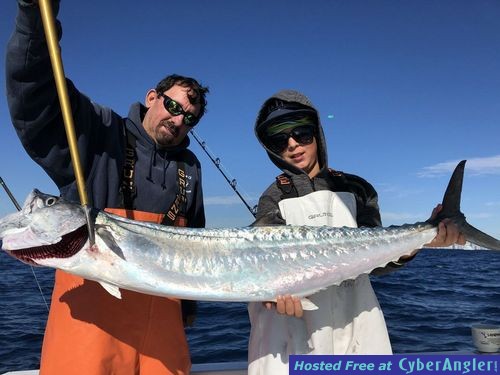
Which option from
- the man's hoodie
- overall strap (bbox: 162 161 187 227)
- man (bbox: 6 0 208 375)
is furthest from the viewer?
overall strap (bbox: 162 161 187 227)

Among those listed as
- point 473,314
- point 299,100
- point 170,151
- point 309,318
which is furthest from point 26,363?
point 473,314

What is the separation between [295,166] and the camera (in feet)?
11.8

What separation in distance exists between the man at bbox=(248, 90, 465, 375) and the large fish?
166 mm

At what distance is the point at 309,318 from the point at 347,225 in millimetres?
812

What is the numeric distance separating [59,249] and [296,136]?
6.61 feet

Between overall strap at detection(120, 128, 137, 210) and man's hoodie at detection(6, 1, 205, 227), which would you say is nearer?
man's hoodie at detection(6, 1, 205, 227)

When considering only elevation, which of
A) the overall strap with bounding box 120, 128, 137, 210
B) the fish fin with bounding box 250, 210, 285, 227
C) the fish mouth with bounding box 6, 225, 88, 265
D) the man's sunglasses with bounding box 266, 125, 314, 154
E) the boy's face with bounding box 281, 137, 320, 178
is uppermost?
the man's sunglasses with bounding box 266, 125, 314, 154

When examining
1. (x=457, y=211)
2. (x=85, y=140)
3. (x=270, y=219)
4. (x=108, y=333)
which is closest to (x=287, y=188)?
(x=270, y=219)

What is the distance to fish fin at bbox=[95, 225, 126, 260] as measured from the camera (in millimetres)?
2836

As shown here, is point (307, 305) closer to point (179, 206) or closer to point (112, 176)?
point (179, 206)

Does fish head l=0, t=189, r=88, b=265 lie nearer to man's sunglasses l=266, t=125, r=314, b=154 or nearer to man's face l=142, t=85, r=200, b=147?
man's face l=142, t=85, r=200, b=147

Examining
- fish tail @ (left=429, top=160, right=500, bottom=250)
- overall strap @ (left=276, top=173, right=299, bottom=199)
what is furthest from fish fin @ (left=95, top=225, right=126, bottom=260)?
A: fish tail @ (left=429, top=160, right=500, bottom=250)

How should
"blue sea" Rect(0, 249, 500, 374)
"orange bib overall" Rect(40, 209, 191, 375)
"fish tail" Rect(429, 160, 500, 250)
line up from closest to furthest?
"orange bib overall" Rect(40, 209, 191, 375)
"fish tail" Rect(429, 160, 500, 250)
"blue sea" Rect(0, 249, 500, 374)

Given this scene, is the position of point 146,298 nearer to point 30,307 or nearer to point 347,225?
point 347,225
